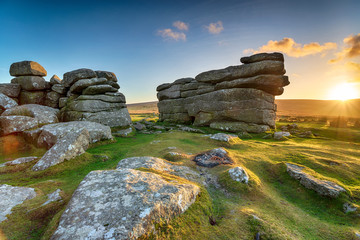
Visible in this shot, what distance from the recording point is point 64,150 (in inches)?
414

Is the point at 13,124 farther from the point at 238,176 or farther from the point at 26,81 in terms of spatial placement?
the point at 238,176

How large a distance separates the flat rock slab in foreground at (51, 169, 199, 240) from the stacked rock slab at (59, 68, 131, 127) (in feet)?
66.7

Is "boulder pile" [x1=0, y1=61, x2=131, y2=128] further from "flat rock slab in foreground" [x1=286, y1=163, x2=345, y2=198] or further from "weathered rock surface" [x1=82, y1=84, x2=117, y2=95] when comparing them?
"flat rock slab in foreground" [x1=286, y1=163, x2=345, y2=198]

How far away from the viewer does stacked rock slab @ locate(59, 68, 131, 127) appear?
2284 cm

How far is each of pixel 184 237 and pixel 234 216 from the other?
220 centimetres

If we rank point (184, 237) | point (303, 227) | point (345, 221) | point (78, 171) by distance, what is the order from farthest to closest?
point (78, 171), point (345, 221), point (303, 227), point (184, 237)

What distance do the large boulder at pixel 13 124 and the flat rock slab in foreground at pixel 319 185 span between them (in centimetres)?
2386

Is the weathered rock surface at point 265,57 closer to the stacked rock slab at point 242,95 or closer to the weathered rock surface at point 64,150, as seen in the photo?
the stacked rock slab at point 242,95

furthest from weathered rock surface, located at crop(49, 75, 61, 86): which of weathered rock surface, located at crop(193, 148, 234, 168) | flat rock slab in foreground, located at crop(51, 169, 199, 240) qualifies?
weathered rock surface, located at crop(193, 148, 234, 168)

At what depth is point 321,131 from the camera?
26.7m

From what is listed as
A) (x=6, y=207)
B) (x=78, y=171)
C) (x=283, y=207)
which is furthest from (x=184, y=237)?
(x=78, y=171)

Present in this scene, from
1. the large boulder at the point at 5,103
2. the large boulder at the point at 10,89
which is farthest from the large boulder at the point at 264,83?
the large boulder at the point at 10,89

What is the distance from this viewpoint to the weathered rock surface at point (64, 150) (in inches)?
378

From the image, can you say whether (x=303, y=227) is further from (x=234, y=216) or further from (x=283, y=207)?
(x=234, y=216)
